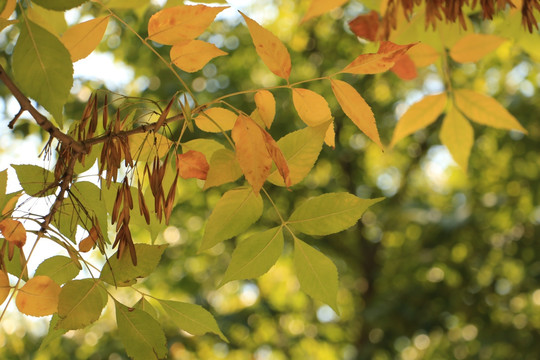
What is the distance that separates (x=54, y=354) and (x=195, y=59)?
2.70m

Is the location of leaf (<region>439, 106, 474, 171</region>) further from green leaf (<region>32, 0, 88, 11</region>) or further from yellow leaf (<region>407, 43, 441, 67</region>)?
green leaf (<region>32, 0, 88, 11</region>)

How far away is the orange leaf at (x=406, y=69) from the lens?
1.60 feet

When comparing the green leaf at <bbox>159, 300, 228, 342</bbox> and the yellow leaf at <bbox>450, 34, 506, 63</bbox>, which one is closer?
the green leaf at <bbox>159, 300, 228, 342</bbox>

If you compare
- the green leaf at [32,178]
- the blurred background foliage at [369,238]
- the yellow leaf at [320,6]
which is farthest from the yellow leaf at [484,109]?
the blurred background foliage at [369,238]

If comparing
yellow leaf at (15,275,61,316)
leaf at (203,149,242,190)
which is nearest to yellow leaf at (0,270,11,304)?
yellow leaf at (15,275,61,316)

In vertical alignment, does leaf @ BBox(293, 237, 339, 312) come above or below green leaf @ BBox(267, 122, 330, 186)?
below

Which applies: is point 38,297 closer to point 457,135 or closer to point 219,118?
point 219,118

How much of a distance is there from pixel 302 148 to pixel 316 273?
0.07 m

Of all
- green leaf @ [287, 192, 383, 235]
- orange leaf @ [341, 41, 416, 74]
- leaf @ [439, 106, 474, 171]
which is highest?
orange leaf @ [341, 41, 416, 74]

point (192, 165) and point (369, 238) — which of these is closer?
point (192, 165)

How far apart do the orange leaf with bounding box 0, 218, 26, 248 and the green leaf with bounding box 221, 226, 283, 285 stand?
0.35 ft

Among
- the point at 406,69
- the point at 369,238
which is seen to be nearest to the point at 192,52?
the point at 406,69

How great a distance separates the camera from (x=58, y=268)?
323 mm

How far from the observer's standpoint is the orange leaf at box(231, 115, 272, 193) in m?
0.27
